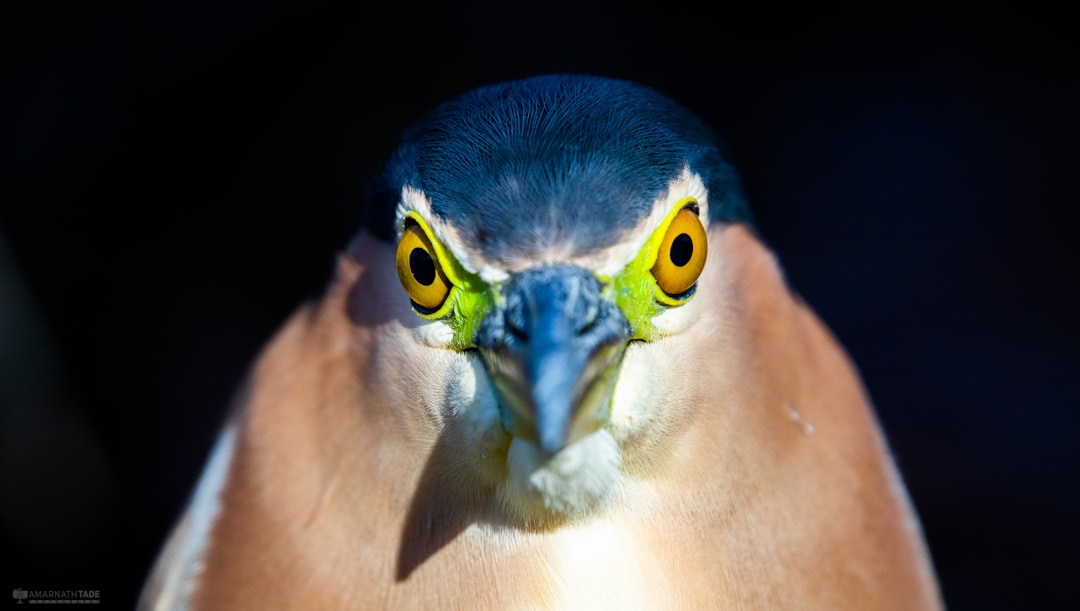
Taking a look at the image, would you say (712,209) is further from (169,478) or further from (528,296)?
(169,478)

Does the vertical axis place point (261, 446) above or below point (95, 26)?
below

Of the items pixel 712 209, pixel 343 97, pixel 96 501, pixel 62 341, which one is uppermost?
pixel 343 97

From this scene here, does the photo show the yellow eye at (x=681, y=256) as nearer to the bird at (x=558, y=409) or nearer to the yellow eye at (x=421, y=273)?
the bird at (x=558, y=409)

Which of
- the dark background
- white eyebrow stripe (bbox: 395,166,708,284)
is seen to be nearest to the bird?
white eyebrow stripe (bbox: 395,166,708,284)

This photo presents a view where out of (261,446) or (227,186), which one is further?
(227,186)

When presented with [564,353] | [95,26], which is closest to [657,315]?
[564,353]

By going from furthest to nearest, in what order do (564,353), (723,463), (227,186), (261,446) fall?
(227,186) → (261,446) → (723,463) → (564,353)

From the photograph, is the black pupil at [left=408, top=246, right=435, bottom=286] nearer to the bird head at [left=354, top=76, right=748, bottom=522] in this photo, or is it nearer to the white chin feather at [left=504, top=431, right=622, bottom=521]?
the bird head at [left=354, top=76, right=748, bottom=522]

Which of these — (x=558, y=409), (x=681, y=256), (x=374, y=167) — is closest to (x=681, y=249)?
(x=681, y=256)
